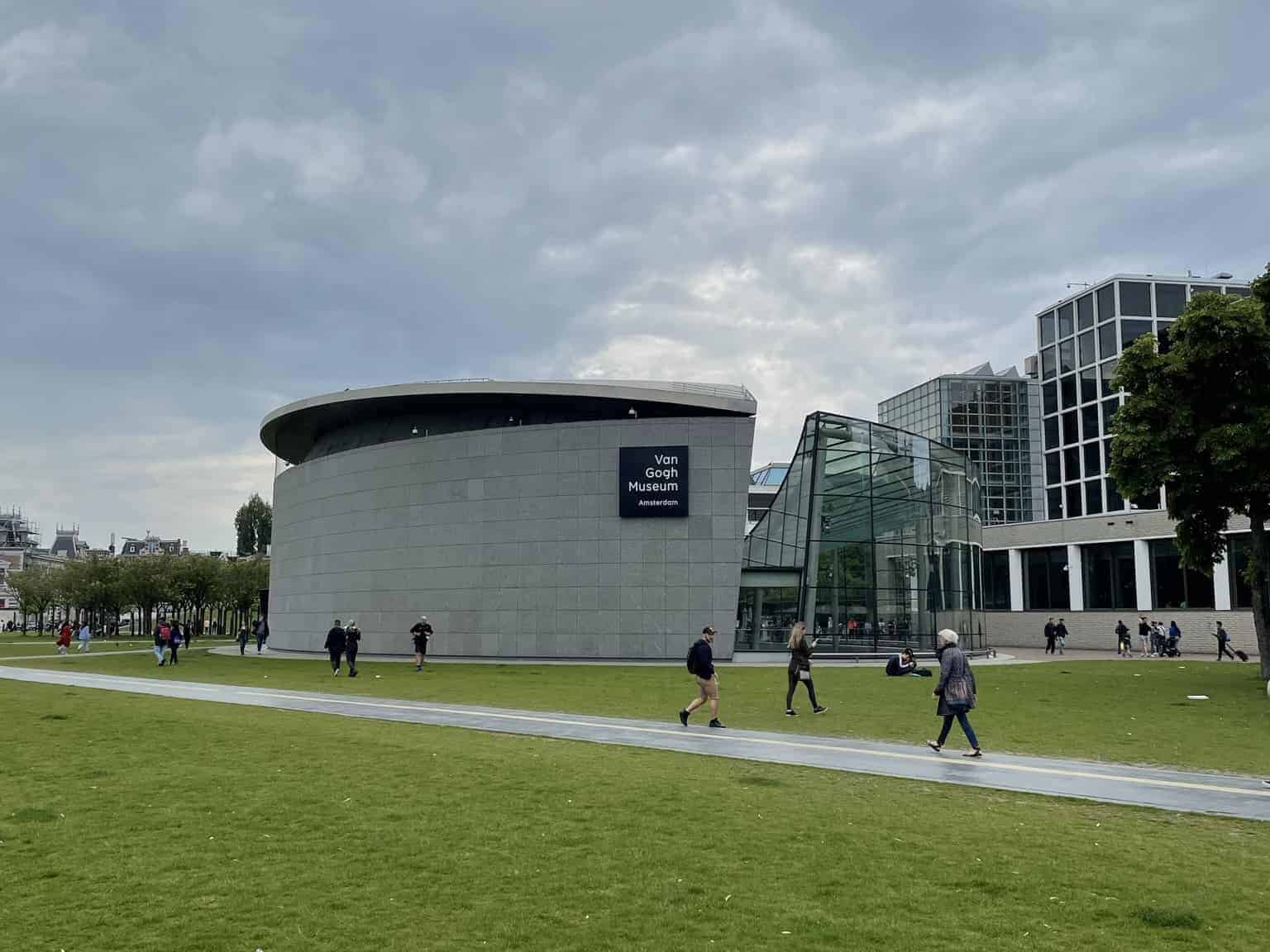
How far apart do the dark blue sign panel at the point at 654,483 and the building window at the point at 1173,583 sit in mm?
29120

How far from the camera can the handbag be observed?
46.0 feet

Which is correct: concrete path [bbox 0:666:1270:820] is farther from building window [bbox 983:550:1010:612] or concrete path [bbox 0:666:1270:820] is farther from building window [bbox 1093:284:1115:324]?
building window [bbox 1093:284:1115:324]

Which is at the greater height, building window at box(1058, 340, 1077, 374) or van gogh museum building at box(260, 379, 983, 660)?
building window at box(1058, 340, 1077, 374)

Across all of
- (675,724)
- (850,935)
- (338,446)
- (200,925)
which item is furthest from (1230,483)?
(338,446)

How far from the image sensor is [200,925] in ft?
20.7

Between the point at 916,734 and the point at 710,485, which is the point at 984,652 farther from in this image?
the point at 916,734

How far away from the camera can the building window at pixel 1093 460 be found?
7781 cm

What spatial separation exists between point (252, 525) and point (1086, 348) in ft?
Answer: 344

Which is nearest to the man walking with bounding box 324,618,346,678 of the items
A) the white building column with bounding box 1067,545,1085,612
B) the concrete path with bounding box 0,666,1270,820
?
the concrete path with bounding box 0,666,1270,820

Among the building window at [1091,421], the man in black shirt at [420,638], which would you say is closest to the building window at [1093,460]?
the building window at [1091,421]

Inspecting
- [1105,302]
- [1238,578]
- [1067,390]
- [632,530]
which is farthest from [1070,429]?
[632,530]

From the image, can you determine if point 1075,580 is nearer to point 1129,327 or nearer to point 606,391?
point 1129,327

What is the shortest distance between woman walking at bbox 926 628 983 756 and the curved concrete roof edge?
1031 inches

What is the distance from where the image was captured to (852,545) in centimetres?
4072
